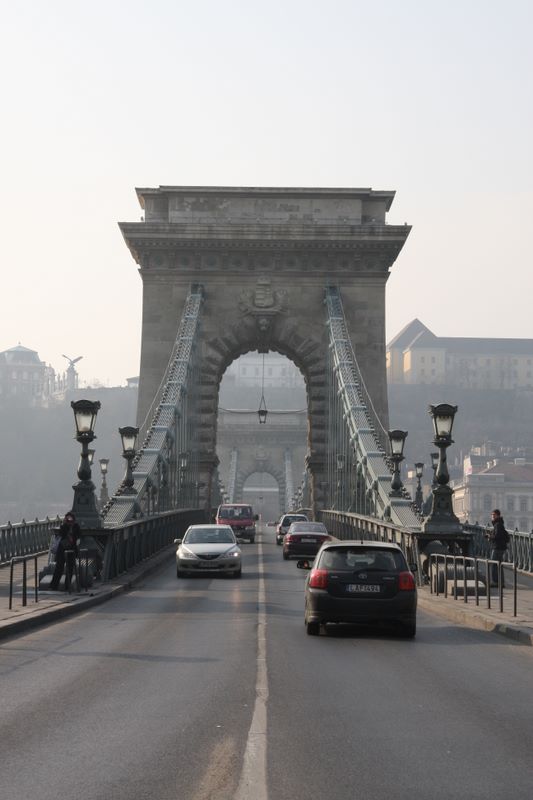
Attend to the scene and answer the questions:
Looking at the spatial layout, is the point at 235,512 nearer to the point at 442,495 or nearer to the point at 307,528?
the point at 307,528

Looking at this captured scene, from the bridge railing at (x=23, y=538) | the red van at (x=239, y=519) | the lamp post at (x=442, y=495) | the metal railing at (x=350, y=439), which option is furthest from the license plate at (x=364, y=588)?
the red van at (x=239, y=519)

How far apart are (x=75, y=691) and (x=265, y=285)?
49404 millimetres

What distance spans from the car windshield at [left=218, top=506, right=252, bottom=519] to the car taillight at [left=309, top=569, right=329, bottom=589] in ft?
141

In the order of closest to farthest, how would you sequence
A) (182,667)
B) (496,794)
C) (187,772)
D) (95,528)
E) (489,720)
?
(496,794) → (187,772) → (489,720) → (182,667) → (95,528)

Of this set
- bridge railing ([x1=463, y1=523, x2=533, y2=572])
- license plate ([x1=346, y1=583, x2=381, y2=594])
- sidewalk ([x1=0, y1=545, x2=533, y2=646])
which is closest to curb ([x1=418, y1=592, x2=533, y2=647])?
sidewalk ([x1=0, y1=545, x2=533, y2=646])

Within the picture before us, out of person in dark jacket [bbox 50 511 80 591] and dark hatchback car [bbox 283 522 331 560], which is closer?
person in dark jacket [bbox 50 511 80 591]

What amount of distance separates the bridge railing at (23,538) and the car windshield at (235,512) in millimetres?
18961

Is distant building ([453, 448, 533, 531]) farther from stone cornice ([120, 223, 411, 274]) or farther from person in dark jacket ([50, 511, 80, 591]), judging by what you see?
person in dark jacket ([50, 511, 80, 591])

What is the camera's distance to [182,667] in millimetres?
14656

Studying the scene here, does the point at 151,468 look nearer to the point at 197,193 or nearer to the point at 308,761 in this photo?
the point at 197,193

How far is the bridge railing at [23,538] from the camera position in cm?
3550

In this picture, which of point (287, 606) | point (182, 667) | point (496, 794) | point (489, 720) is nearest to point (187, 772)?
point (496, 794)

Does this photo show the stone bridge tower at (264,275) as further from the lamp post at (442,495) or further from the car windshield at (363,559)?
the car windshield at (363,559)

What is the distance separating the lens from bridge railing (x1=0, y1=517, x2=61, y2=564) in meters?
35.5
